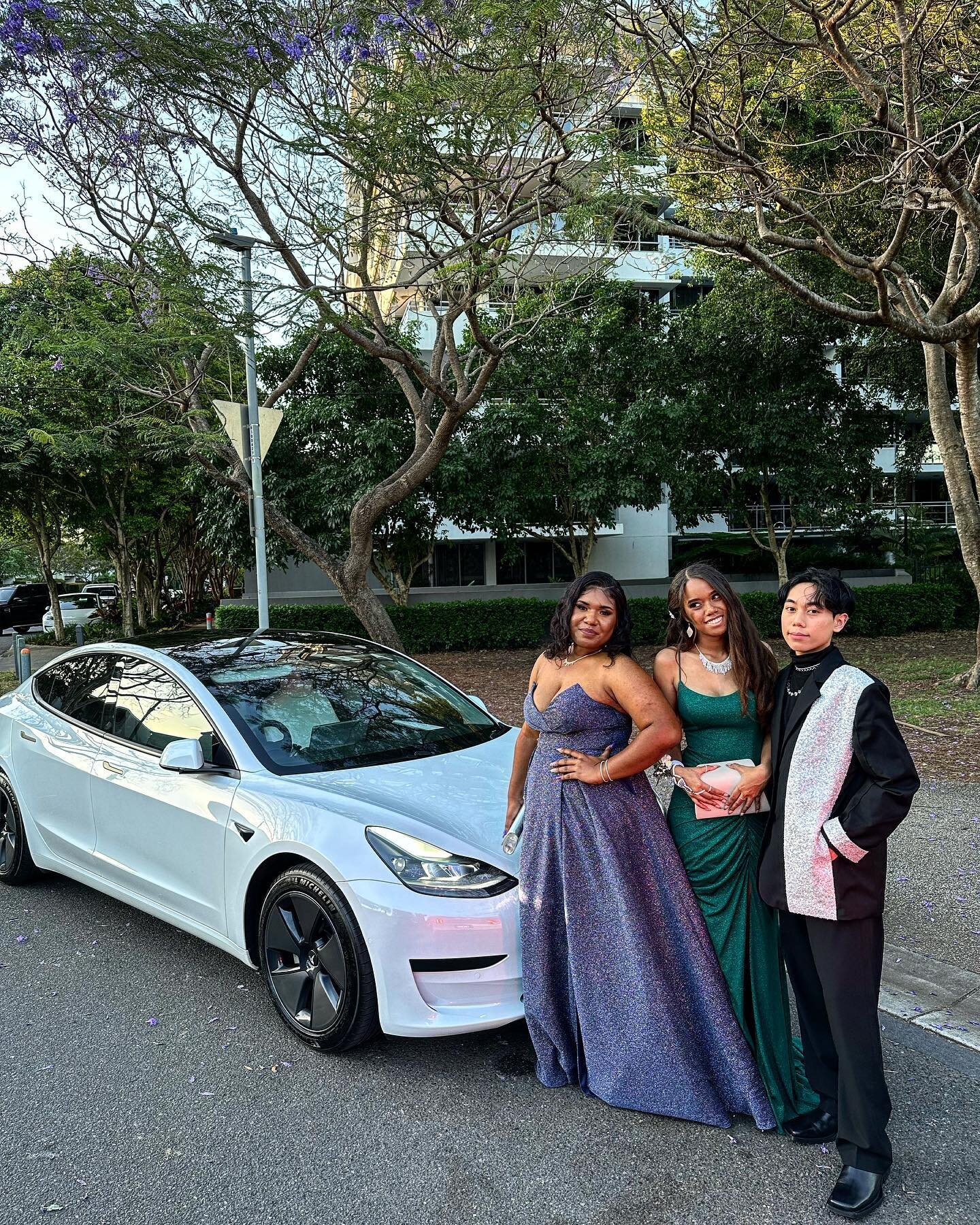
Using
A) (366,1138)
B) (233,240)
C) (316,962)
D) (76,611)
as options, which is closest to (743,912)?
(366,1138)

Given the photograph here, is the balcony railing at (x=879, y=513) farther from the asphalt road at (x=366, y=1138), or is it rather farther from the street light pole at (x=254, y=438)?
the asphalt road at (x=366, y=1138)

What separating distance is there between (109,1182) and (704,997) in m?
1.88

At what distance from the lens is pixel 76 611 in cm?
2930

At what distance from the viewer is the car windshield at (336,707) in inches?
159

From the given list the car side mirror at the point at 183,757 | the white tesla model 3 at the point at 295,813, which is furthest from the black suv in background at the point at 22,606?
the car side mirror at the point at 183,757

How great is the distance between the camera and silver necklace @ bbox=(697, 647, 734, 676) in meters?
3.01

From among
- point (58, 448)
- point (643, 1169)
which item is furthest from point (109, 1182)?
point (58, 448)

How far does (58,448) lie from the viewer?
14930 millimetres

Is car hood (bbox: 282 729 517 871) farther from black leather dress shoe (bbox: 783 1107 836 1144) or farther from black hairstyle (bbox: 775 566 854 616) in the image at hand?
black hairstyle (bbox: 775 566 854 616)

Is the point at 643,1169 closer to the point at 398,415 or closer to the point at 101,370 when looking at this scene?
the point at 101,370

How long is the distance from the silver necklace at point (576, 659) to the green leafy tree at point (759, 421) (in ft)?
43.0

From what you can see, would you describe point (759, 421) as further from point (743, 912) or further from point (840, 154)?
point (743, 912)

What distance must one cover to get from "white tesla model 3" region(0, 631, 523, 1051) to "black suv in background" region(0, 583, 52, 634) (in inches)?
1115

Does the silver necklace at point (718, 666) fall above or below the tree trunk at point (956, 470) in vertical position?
below
